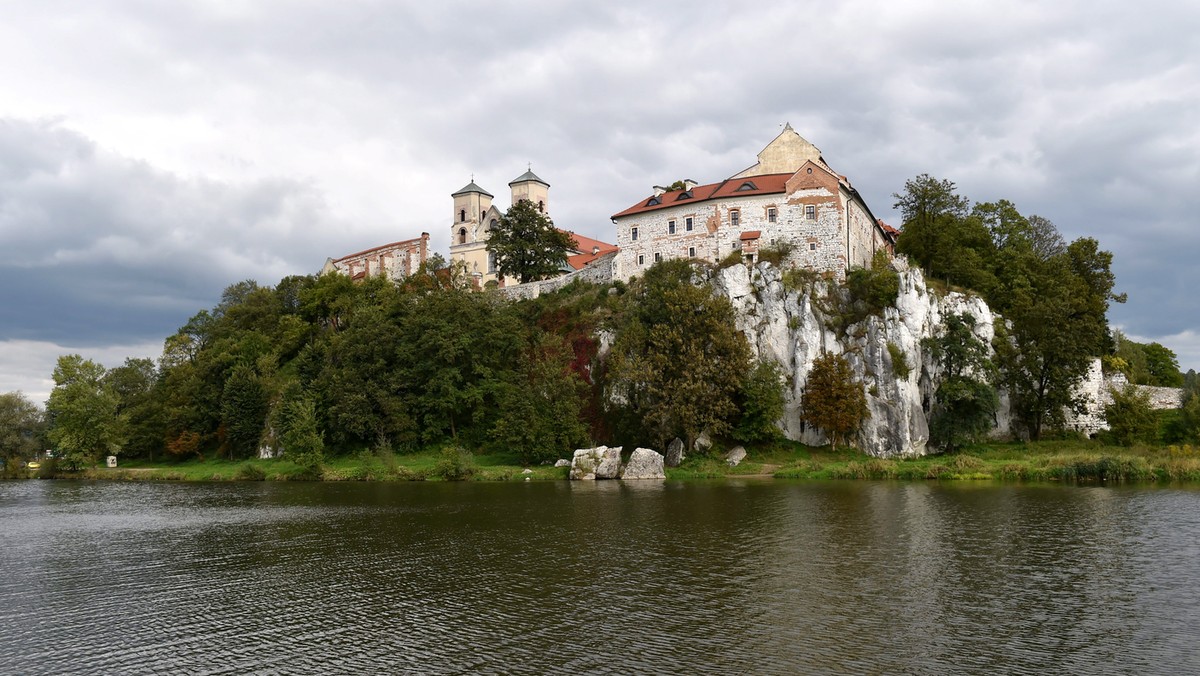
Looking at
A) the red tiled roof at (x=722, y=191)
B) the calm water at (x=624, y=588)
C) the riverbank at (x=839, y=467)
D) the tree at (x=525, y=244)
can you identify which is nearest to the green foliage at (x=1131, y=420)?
the riverbank at (x=839, y=467)

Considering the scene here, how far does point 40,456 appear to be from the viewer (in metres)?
91.0

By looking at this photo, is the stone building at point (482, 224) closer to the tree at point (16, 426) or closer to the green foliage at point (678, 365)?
the green foliage at point (678, 365)

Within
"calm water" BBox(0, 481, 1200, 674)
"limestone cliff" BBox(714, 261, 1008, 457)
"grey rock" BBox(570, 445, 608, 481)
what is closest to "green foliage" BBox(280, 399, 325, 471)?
"grey rock" BBox(570, 445, 608, 481)

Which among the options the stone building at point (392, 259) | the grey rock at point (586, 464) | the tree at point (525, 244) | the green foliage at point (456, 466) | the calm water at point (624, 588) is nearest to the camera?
the calm water at point (624, 588)

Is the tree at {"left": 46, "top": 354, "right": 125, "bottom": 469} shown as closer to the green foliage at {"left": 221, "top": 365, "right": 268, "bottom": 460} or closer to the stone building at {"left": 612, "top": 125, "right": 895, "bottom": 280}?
the green foliage at {"left": 221, "top": 365, "right": 268, "bottom": 460}

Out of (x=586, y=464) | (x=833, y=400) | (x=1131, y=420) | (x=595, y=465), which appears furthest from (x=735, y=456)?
(x=1131, y=420)

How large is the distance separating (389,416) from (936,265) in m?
47.5

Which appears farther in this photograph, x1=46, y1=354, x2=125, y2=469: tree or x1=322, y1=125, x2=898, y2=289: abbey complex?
x1=46, y1=354, x2=125, y2=469: tree

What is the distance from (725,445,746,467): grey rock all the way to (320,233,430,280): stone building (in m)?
53.8

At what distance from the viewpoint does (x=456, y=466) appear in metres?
57.1

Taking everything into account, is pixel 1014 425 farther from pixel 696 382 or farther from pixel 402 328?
pixel 402 328

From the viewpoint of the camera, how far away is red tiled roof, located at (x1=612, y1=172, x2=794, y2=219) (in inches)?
2640

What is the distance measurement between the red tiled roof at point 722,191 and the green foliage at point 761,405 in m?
17.0

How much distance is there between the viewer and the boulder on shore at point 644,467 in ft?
178
